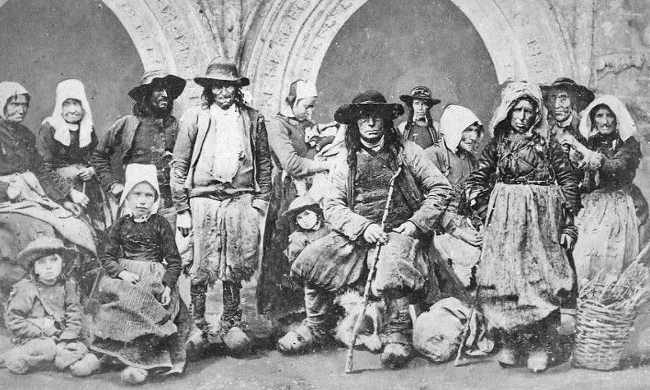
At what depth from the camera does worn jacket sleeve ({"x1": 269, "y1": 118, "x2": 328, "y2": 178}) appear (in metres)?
6.81

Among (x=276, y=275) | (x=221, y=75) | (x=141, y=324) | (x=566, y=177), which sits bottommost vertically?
(x=141, y=324)

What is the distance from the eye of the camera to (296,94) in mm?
6969

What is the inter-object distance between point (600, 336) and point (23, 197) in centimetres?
376

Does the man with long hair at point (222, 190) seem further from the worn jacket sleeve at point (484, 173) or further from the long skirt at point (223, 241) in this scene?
the worn jacket sleeve at point (484, 173)

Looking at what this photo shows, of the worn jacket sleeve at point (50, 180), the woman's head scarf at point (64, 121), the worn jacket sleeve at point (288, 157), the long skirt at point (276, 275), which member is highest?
the woman's head scarf at point (64, 121)

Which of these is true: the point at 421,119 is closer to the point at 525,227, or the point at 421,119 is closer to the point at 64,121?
the point at 525,227

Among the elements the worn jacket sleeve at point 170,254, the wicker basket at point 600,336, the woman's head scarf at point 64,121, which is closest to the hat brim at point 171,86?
the woman's head scarf at point 64,121

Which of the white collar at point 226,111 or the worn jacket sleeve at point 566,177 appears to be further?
the white collar at point 226,111

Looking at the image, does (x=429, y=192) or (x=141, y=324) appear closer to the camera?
(x=141, y=324)

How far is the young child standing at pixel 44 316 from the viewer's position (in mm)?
6680

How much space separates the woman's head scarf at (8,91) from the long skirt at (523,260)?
3.21 meters

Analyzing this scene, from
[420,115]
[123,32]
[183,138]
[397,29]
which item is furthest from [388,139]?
[123,32]

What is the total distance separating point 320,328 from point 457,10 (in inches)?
90.3

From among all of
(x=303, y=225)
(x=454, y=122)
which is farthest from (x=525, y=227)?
(x=303, y=225)
